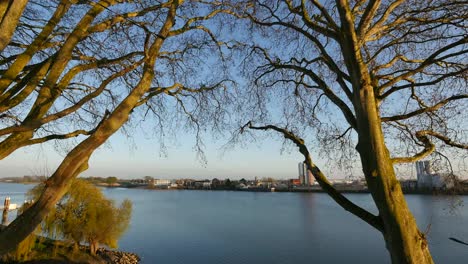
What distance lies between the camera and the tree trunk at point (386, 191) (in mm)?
2854

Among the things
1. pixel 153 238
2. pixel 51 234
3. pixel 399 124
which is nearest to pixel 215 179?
pixel 153 238

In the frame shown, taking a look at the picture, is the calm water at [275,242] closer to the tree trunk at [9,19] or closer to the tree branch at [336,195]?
the tree branch at [336,195]

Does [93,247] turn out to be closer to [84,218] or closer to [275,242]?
[84,218]

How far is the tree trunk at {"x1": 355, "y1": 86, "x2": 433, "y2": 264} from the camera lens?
2.85 m

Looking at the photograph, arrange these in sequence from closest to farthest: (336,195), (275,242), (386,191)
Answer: (386,191)
(336,195)
(275,242)

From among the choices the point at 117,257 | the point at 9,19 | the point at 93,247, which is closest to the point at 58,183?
the point at 9,19

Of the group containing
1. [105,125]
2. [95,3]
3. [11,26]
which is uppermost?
[95,3]

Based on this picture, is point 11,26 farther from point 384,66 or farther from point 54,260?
point 54,260

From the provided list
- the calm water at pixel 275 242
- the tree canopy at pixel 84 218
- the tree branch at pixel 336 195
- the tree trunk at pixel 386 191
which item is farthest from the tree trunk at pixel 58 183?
the tree canopy at pixel 84 218

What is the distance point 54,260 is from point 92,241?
10.6ft

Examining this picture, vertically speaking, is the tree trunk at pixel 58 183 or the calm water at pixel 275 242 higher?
the tree trunk at pixel 58 183

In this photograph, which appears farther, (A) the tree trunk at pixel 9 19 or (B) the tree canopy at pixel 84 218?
(B) the tree canopy at pixel 84 218

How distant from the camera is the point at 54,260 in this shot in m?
15.6

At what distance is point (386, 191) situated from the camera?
3.03 meters
